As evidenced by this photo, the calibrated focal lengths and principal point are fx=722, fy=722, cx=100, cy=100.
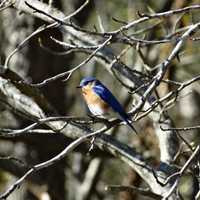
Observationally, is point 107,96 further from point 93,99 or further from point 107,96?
point 93,99

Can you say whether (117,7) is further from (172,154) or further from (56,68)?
(172,154)

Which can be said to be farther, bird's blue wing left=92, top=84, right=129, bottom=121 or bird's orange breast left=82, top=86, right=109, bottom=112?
bird's orange breast left=82, top=86, right=109, bottom=112

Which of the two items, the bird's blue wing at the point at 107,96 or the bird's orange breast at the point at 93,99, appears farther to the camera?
the bird's orange breast at the point at 93,99

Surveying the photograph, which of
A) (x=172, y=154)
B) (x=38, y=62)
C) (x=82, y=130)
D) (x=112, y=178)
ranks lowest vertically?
(x=112, y=178)

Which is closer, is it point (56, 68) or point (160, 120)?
point (160, 120)

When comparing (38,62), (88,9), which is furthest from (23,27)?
(88,9)

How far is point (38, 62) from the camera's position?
340 inches

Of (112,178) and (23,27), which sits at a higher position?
(23,27)

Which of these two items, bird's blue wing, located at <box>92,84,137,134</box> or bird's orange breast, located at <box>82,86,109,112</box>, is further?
bird's orange breast, located at <box>82,86,109,112</box>

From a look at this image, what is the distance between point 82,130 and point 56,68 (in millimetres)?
3165

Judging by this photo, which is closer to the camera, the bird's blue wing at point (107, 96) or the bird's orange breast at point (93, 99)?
the bird's blue wing at point (107, 96)

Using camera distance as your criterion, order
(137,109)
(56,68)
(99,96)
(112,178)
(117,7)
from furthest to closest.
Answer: (112,178) → (117,7) → (56,68) → (99,96) → (137,109)

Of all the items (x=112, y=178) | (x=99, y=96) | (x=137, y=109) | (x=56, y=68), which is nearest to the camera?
(x=137, y=109)

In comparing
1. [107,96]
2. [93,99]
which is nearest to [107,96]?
[107,96]
